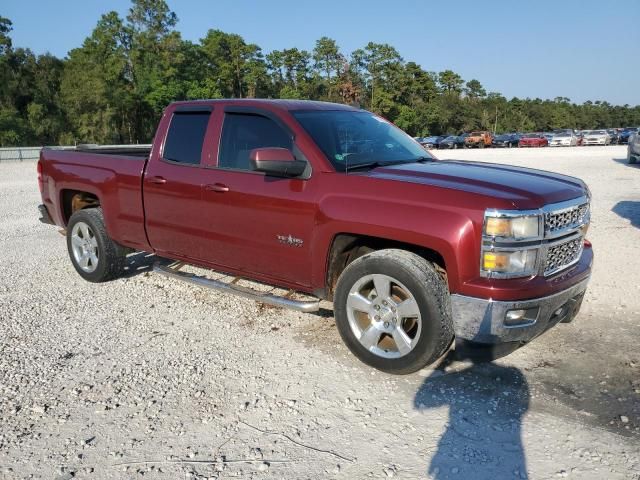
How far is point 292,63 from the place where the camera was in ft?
276

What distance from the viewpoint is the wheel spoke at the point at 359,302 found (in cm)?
379

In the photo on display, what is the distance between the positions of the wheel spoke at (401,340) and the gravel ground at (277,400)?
0.23 meters

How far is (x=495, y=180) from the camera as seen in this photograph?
371cm

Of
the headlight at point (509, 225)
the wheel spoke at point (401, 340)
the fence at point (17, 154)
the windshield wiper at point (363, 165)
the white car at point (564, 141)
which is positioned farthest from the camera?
the white car at point (564, 141)

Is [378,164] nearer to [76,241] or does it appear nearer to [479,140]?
[76,241]

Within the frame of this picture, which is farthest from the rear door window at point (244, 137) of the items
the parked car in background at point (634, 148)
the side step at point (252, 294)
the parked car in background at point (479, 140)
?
the parked car in background at point (479, 140)

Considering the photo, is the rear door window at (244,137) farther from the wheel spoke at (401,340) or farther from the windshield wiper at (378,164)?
the wheel spoke at (401,340)

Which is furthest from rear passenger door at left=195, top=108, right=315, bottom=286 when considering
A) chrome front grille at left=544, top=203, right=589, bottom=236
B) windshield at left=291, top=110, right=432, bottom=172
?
chrome front grille at left=544, top=203, right=589, bottom=236

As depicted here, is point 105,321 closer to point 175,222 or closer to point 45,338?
point 45,338

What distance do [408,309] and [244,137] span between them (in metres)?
→ 2.08

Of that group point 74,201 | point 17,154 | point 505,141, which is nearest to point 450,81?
point 505,141

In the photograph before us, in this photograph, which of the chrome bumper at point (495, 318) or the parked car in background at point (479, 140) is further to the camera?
the parked car in background at point (479, 140)

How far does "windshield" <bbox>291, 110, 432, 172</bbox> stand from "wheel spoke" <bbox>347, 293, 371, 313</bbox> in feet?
3.11

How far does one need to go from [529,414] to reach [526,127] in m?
107
